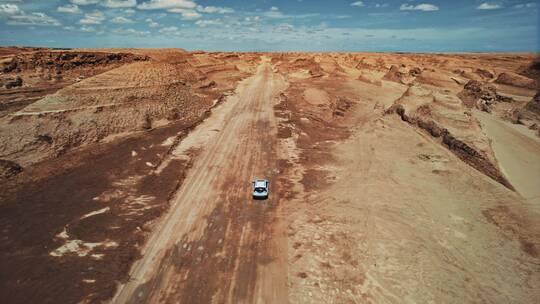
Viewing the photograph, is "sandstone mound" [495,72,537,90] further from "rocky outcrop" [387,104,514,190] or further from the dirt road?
the dirt road

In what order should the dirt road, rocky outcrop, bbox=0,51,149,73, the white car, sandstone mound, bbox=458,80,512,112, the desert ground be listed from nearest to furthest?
the dirt road → the desert ground → the white car → rocky outcrop, bbox=0,51,149,73 → sandstone mound, bbox=458,80,512,112

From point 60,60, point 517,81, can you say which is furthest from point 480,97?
point 60,60

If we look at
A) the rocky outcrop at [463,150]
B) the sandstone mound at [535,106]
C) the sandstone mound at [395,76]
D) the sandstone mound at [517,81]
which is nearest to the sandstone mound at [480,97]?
the sandstone mound at [535,106]

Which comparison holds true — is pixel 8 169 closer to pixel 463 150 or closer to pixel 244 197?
pixel 244 197

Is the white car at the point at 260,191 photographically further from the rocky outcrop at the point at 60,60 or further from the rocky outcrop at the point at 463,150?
the rocky outcrop at the point at 60,60

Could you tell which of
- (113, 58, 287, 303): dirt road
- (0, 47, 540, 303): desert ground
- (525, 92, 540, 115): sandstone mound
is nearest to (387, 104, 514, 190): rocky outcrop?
(0, 47, 540, 303): desert ground
